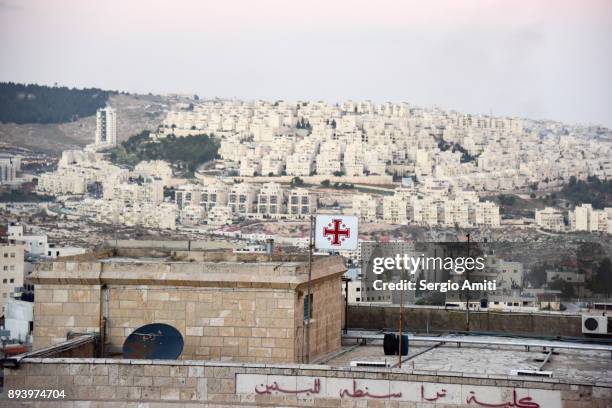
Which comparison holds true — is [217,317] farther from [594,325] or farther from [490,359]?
[594,325]

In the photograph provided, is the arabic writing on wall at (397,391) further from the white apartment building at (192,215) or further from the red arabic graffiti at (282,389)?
the white apartment building at (192,215)

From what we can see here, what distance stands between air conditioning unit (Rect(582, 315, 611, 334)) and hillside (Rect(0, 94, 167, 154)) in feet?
385

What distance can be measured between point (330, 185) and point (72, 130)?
2822cm

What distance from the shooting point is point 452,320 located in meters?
14.5

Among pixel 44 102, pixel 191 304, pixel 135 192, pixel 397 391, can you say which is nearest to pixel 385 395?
pixel 397 391

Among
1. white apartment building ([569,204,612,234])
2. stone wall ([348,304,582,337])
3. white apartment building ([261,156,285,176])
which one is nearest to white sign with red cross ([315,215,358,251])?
stone wall ([348,304,582,337])

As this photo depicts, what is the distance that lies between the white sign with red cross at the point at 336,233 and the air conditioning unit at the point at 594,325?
2.70 meters

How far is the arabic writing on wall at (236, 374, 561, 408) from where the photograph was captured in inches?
384

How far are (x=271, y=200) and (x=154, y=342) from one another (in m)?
109

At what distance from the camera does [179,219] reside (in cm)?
11606

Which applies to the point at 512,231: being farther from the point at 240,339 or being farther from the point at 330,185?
the point at 240,339

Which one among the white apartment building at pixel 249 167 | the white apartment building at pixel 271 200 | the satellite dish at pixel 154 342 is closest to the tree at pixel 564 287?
the satellite dish at pixel 154 342

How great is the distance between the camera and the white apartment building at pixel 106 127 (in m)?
140

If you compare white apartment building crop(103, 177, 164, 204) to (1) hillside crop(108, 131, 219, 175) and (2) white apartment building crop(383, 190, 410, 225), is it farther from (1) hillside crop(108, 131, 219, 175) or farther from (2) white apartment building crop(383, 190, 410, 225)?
(2) white apartment building crop(383, 190, 410, 225)
